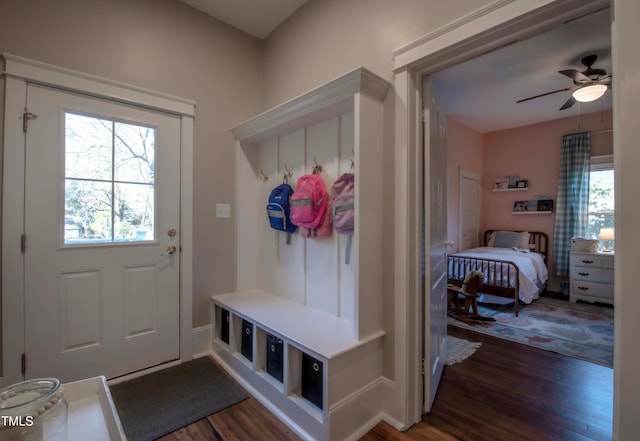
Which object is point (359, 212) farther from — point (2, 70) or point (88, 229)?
point (2, 70)

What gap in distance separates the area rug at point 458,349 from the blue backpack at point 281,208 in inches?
69.1

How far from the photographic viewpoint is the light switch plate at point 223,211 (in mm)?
2623

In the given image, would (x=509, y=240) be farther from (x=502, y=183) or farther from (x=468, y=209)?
(x=502, y=183)

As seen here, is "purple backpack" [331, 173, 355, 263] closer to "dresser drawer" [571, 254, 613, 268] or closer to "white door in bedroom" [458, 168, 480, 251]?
"white door in bedroom" [458, 168, 480, 251]

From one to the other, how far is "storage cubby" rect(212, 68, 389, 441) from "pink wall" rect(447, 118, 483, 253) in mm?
3246

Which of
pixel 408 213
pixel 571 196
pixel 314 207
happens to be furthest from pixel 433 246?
pixel 571 196

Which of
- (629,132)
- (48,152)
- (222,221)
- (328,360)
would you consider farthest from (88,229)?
(629,132)

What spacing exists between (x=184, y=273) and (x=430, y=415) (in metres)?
2.01

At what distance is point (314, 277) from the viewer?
2285 mm

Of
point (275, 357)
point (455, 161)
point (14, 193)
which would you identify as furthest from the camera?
point (455, 161)

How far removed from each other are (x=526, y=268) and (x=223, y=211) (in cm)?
398

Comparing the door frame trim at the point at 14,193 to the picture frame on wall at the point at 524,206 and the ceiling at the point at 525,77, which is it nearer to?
the ceiling at the point at 525,77

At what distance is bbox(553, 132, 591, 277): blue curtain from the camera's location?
4.63 meters

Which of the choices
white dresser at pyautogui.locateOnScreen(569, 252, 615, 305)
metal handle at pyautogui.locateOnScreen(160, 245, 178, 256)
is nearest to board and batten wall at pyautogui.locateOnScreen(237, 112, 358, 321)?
metal handle at pyautogui.locateOnScreen(160, 245, 178, 256)
